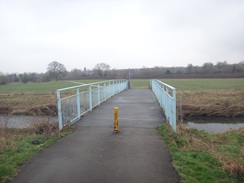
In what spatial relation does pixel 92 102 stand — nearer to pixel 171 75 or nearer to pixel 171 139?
pixel 171 139

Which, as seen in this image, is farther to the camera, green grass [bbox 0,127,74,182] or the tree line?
the tree line

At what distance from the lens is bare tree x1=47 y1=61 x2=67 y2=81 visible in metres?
82.1

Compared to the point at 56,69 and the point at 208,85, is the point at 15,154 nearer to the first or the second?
the point at 208,85

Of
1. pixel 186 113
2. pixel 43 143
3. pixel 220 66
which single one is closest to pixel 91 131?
pixel 43 143

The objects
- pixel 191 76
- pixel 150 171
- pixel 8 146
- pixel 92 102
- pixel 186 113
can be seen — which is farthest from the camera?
pixel 191 76

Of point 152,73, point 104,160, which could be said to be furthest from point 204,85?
point 152,73

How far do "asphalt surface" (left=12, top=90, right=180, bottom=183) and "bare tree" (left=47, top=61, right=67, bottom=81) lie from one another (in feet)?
266

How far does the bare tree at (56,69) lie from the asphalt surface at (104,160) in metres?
81.2

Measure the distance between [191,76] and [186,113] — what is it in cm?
6272

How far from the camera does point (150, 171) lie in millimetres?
3268

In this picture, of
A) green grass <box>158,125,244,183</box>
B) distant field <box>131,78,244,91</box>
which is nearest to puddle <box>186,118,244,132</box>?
green grass <box>158,125,244,183</box>

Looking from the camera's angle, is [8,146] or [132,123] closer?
[8,146]

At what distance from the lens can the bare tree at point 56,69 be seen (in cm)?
8207

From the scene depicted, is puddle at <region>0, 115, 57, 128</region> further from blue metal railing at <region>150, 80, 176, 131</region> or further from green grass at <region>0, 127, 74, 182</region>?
blue metal railing at <region>150, 80, 176, 131</region>
